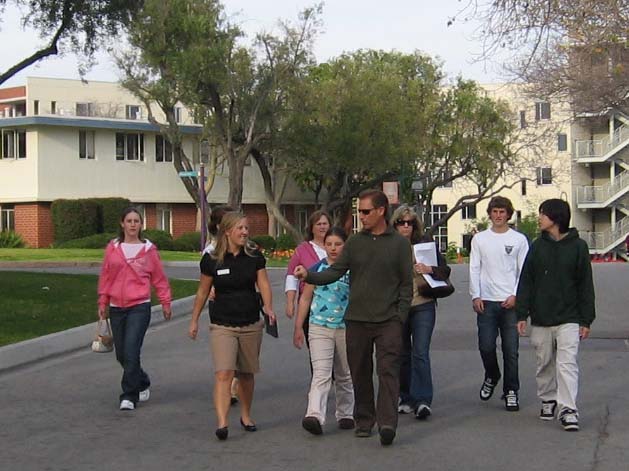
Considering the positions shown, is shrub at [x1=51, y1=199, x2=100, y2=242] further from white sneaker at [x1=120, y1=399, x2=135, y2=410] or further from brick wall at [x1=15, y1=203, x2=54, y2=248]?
white sneaker at [x1=120, y1=399, x2=135, y2=410]

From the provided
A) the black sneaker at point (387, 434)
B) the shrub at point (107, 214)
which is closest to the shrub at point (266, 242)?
the shrub at point (107, 214)

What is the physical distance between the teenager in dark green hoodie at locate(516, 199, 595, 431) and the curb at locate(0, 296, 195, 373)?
21.6ft

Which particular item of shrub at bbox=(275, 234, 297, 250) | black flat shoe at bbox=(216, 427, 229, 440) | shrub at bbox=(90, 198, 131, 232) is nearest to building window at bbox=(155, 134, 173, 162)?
shrub at bbox=(90, 198, 131, 232)

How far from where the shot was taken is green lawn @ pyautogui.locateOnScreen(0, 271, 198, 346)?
16125mm

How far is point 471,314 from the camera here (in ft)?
64.7

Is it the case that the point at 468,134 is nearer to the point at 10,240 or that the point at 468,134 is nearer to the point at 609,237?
the point at 609,237

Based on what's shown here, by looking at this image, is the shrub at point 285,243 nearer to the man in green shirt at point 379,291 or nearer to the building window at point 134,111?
the building window at point 134,111

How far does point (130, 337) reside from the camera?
34.3 feet

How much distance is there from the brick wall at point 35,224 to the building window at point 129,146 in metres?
5.03

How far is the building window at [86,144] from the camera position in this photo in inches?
2128

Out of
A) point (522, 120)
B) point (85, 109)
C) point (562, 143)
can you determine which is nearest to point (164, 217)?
point (85, 109)

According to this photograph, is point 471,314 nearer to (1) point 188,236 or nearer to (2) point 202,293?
(2) point 202,293

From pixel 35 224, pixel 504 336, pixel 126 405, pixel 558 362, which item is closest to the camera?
pixel 558 362

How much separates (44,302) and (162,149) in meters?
38.8
